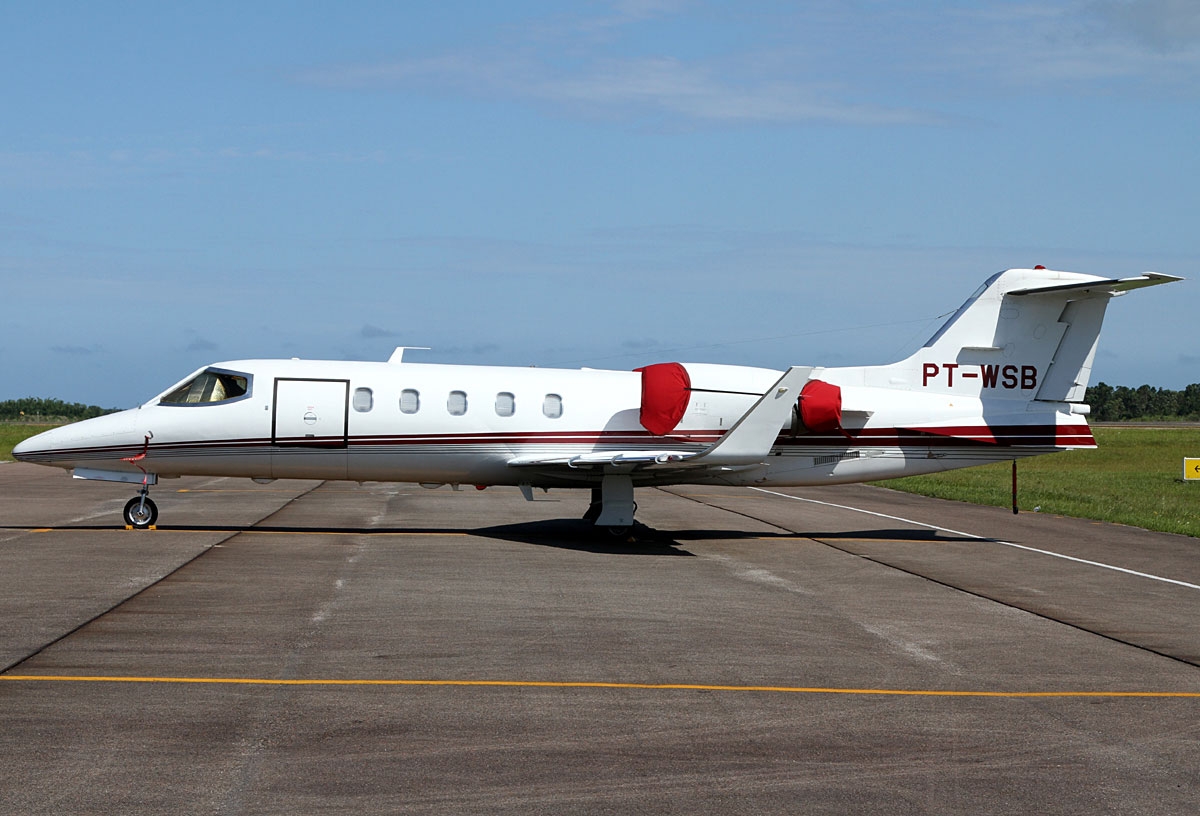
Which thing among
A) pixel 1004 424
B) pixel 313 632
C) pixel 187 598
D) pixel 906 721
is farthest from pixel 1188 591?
pixel 187 598

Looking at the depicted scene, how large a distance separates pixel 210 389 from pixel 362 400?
2.73m

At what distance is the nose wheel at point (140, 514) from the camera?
2112cm

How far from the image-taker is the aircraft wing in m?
19.1

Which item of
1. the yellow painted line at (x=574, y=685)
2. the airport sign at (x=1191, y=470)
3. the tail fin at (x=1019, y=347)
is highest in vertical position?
the tail fin at (x=1019, y=347)

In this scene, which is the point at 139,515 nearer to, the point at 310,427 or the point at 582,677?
the point at 310,427

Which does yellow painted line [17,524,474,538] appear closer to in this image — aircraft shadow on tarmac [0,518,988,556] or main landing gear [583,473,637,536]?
aircraft shadow on tarmac [0,518,988,556]

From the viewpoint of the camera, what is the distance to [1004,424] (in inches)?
876

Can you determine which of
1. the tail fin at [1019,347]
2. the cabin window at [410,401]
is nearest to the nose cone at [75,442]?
the cabin window at [410,401]

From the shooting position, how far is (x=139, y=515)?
21.2m

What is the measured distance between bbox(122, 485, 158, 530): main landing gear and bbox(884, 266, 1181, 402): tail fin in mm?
13815

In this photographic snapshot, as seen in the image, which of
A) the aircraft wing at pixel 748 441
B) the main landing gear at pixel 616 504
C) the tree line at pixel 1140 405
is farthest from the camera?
the tree line at pixel 1140 405

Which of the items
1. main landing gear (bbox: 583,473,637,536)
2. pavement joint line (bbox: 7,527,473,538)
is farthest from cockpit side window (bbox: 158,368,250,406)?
main landing gear (bbox: 583,473,637,536)

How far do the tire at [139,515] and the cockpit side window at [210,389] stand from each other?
6.22 ft

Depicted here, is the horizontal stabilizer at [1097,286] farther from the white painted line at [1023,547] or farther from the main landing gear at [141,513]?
the main landing gear at [141,513]
